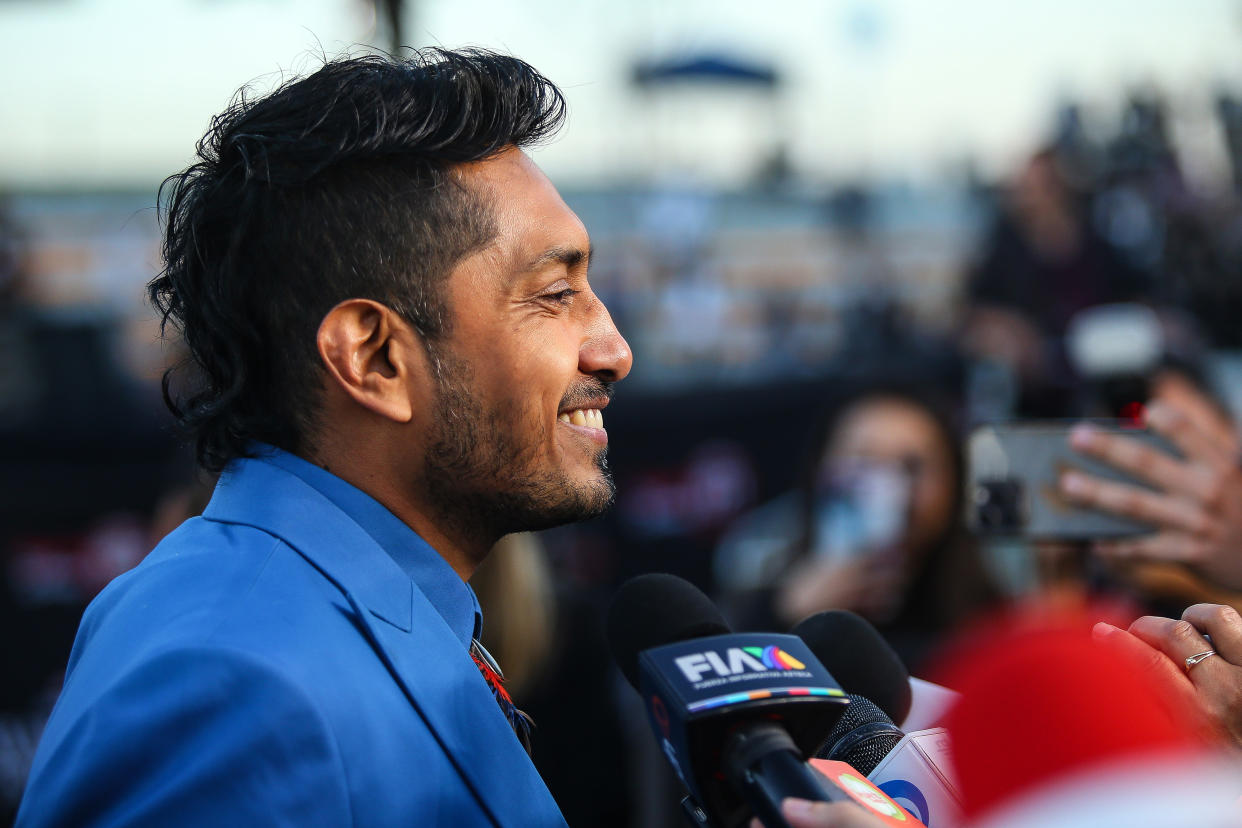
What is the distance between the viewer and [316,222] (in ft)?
5.44

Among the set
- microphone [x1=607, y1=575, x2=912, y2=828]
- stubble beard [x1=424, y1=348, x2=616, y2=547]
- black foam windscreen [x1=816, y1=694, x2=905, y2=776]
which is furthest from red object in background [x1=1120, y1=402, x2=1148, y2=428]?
microphone [x1=607, y1=575, x2=912, y2=828]

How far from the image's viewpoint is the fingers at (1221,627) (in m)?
1.30

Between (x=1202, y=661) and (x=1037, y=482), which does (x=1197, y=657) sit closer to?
(x=1202, y=661)

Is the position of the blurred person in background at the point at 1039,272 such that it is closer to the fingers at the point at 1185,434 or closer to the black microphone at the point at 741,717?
the fingers at the point at 1185,434

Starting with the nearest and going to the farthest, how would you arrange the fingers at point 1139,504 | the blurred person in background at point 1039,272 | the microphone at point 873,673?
1. the microphone at point 873,673
2. the fingers at point 1139,504
3. the blurred person in background at point 1039,272

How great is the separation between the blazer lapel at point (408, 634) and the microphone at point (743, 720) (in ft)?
0.81

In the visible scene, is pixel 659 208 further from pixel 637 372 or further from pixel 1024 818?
pixel 1024 818

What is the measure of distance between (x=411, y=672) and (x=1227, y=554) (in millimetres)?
1702

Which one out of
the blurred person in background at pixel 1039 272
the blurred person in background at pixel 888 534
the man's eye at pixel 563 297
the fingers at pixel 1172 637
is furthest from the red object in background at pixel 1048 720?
the blurred person in background at pixel 1039 272

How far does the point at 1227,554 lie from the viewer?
2.17 meters

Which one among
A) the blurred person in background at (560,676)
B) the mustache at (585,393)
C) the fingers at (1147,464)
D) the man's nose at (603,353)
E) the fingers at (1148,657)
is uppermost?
the man's nose at (603,353)

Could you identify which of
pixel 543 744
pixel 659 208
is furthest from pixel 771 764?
pixel 659 208

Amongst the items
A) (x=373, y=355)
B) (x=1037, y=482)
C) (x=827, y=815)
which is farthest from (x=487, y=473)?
(x=1037, y=482)

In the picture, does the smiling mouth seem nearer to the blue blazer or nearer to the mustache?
the mustache
